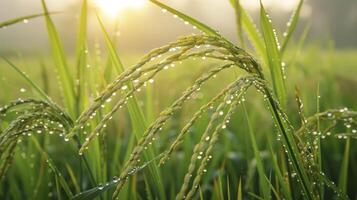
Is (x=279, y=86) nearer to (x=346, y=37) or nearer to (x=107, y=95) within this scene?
(x=107, y=95)

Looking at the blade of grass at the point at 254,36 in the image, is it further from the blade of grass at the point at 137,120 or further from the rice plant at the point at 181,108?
the blade of grass at the point at 137,120

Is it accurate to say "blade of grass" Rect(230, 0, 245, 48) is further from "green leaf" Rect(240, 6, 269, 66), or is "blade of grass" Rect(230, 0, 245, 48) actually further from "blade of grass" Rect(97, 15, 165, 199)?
"blade of grass" Rect(97, 15, 165, 199)

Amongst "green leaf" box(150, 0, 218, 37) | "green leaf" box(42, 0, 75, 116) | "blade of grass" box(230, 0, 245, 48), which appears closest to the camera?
"green leaf" box(150, 0, 218, 37)

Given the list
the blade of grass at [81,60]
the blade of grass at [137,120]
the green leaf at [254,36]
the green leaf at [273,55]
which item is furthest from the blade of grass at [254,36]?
the blade of grass at [81,60]

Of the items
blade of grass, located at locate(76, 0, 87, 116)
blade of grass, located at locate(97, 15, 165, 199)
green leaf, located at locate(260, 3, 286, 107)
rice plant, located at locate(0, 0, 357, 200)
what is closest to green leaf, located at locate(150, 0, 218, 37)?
rice plant, located at locate(0, 0, 357, 200)

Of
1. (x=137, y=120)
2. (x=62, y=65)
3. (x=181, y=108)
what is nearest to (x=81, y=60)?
(x=62, y=65)

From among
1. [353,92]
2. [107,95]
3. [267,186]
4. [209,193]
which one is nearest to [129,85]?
[267,186]
